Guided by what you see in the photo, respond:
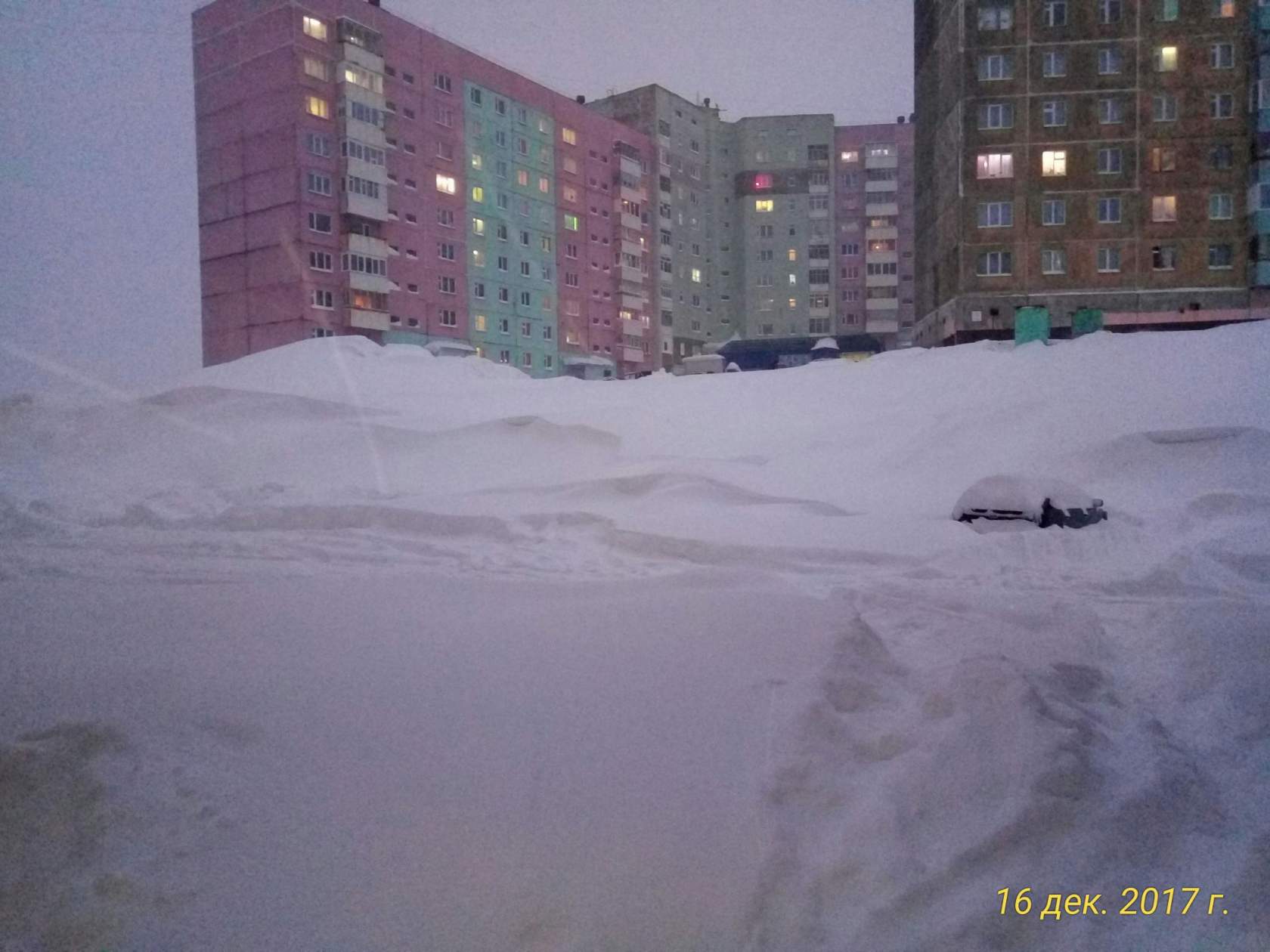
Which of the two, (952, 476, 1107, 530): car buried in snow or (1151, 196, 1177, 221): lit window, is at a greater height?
(1151, 196, 1177, 221): lit window

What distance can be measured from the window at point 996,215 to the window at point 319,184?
1016 inches

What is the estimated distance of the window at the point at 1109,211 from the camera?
1252 inches

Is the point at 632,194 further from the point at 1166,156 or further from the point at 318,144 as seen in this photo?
the point at 1166,156

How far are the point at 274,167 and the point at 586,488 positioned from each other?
28.1 m

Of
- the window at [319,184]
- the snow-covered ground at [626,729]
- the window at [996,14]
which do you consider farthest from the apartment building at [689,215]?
the snow-covered ground at [626,729]

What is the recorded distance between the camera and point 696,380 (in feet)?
62.2

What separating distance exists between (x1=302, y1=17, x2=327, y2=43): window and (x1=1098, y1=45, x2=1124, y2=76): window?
1188 inches

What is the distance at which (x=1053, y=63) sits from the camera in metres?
31.6

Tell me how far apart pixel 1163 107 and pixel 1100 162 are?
2968 mm

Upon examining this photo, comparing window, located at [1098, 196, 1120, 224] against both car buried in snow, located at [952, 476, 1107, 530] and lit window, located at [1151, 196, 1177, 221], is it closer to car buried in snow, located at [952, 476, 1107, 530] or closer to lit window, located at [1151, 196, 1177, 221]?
lit window, located at [1151, 196, 1177, 221]

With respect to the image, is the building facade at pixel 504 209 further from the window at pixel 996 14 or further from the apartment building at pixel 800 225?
the window at pixel 996 14

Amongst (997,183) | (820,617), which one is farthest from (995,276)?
(820,617)

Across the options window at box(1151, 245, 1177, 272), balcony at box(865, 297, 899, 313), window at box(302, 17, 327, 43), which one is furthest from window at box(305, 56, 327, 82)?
balcony at box(865, 297, 899, 313)

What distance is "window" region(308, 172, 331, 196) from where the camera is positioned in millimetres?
33125
